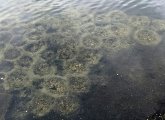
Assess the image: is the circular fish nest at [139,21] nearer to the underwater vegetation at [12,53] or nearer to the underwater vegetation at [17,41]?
the underwater vegetation at [17,41]

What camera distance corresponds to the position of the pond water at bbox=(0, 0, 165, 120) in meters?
12.3

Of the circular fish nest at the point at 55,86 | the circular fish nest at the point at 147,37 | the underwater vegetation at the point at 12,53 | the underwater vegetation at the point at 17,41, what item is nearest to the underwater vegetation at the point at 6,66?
the underwater vegetation at the point at 12,53

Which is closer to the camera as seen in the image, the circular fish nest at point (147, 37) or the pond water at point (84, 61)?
the pond water at point (84, 61)

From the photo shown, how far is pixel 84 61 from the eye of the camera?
1565 centimetres

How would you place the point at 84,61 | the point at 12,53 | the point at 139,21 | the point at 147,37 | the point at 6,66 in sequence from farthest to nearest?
the point at 139,21 < the point at 12,53 < the point at 147,37 < the point at 6,66 < the point at 84,61

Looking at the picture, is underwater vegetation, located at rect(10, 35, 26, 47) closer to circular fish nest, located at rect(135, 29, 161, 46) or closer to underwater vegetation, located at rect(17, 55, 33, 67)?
underwater vegetation, located at rect(17, 55, 33, 67)

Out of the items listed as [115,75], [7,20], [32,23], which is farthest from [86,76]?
[7,20]

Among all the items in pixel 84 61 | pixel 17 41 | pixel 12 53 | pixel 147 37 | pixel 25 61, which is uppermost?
pixel 17 41

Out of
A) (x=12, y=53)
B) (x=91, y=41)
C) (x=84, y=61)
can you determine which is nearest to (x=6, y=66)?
(x=12, y=53)

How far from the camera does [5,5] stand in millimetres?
24844

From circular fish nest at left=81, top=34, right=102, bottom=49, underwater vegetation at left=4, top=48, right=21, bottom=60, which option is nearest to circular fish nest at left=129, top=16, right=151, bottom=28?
circular fish nest at left=81, top=34, right=102, bottom=49

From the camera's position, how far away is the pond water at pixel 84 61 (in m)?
12.3

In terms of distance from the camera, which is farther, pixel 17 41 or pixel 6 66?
pixel 17 41

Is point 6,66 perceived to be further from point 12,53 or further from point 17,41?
point 17,41
